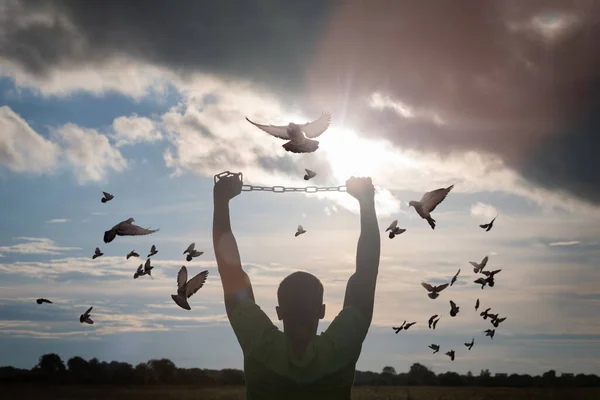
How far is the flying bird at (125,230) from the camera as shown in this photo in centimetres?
1444

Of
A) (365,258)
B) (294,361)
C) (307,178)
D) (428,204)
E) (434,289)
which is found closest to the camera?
(294,361)

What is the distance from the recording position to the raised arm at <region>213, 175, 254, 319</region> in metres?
5.79

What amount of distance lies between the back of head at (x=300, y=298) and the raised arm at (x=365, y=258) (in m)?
0.57

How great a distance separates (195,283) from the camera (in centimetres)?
1192

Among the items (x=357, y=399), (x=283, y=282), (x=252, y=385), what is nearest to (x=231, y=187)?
(x=283, y=282)

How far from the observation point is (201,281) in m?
11.9

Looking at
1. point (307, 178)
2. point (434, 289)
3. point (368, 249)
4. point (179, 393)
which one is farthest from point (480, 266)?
point (179, 393)

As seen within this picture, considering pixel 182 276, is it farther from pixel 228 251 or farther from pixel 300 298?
pixel 300 298

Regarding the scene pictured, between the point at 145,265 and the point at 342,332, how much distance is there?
1523 cm

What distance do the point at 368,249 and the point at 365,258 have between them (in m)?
0.09

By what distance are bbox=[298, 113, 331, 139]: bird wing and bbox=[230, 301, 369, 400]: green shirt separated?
747 cm

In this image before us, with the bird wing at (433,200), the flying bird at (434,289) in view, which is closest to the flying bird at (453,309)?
the flying bird at (434,289)

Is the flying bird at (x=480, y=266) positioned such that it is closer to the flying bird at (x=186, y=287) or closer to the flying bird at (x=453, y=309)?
the flying bird at (x=453, y=309)

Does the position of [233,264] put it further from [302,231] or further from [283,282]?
[302,231]
